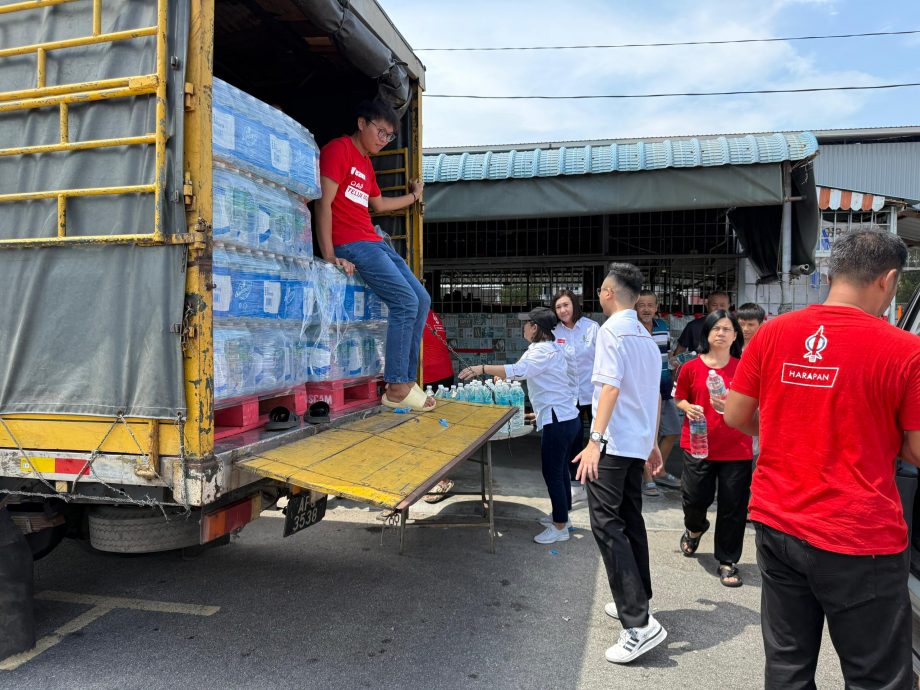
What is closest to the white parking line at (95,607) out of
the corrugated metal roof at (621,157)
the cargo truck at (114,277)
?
the cargo truck at (114,277)

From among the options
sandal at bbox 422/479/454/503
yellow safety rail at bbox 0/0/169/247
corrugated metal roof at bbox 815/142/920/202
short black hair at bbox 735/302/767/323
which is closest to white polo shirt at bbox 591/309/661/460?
short black hair at bbox 735/302/767/323

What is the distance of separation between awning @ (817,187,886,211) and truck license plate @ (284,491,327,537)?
6436 millimetres

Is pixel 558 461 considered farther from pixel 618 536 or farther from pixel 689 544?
pixel 618 536

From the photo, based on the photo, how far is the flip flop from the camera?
13.9 feet

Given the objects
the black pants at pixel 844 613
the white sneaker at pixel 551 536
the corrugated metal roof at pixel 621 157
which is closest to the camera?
the black pants at pixel 844 613

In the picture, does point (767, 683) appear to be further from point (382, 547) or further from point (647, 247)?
point (647, 247)

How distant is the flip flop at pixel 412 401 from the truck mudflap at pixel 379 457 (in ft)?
0.24

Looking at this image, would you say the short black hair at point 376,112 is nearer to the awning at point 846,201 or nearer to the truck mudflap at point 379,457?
the truck mudflap at point 379,457

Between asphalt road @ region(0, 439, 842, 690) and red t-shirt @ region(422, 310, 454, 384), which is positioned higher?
red t-shirt @ region(422, 310, 454, 384)

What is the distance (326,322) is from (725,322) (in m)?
2.67

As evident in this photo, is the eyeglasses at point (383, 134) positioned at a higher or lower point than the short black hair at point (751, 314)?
higher

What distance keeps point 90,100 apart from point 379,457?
208cm

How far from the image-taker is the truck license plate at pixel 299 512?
10.7 ft

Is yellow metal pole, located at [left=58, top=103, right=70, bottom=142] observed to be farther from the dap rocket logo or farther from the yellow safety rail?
the dap rocket logo
